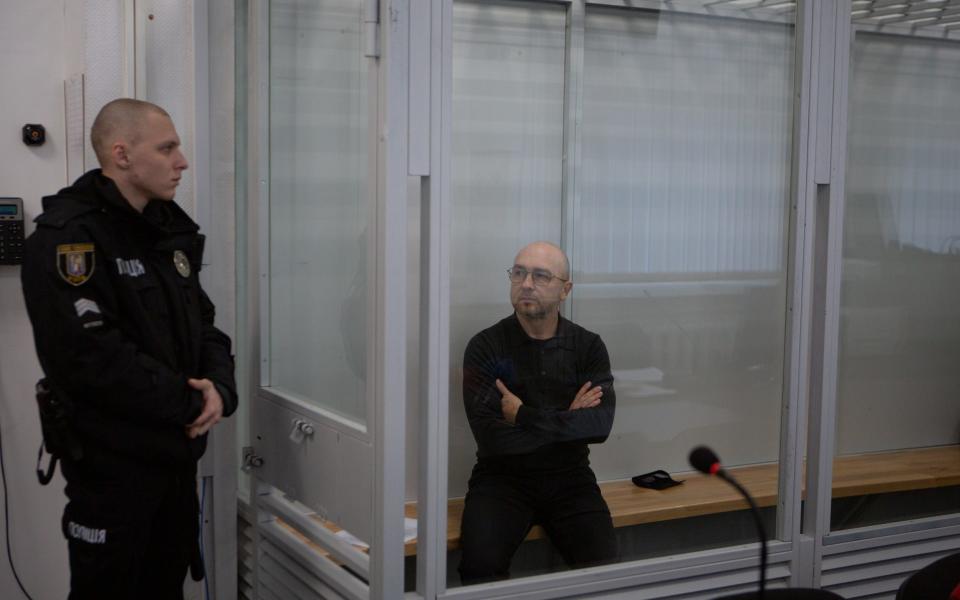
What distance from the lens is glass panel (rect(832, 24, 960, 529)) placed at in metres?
3.16

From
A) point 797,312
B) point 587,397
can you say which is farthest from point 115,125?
point 797,312

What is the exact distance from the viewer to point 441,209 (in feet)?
7.89

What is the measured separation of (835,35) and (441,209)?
4.57ft

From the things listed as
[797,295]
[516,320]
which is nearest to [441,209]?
[516,320]

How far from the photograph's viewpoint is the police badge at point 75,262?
219 cm

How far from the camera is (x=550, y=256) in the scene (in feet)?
9.03

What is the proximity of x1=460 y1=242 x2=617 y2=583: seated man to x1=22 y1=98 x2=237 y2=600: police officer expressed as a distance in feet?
2.26

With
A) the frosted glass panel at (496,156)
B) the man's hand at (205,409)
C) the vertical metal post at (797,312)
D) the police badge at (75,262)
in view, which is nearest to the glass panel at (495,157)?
the frosted glass panel at (496,156)

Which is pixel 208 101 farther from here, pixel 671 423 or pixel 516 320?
pixel 671 423

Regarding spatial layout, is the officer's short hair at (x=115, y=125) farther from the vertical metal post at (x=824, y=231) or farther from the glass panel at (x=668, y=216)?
the vertical metal post at (x=824, y=231)

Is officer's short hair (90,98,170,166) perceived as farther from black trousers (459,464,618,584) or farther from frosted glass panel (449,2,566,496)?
black trousers (459,464,618,584)

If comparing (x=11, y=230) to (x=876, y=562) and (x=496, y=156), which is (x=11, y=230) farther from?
(x=876, y=562)

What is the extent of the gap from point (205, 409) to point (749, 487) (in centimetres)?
162

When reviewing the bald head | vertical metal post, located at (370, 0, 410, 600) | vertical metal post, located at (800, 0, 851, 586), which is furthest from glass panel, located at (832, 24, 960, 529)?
vertical metal post, located at (370, 0, 410, 600)
